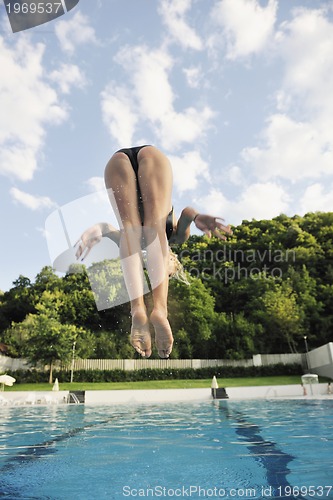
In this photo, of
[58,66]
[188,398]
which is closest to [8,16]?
[58,66]

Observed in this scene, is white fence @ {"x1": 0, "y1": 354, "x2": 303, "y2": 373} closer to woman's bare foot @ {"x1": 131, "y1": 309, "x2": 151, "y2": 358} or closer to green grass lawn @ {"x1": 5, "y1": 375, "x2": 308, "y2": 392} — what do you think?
green grass lawn @ {"x1": 5, "y1": 375, "x2": 308, "y2": 392}

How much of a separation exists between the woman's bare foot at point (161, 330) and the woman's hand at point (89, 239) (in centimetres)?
60

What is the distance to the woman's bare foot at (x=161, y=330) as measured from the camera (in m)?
1.75

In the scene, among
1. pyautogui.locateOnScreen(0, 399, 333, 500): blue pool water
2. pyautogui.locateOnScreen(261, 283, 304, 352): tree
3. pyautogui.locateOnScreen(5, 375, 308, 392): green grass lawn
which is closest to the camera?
pyautogui.locateOnScreen(0, 399, 333, 500): blue pool water

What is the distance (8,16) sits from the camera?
105 inches

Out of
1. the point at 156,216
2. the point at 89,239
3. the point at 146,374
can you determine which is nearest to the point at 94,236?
the point at 89,239

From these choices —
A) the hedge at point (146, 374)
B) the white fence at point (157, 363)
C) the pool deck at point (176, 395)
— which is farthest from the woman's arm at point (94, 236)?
the white fence at point (157, 363)

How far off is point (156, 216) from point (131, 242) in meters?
0.18

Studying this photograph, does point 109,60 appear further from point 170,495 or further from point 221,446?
point 221,446

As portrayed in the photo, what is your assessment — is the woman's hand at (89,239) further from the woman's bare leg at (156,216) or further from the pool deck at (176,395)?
the pool deck at (176,395)

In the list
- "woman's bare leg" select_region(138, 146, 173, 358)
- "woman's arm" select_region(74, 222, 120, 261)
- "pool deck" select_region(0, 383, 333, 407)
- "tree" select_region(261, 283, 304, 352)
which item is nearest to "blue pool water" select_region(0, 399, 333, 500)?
"woman's bare leg" select_region(138, 146, 173, 358)

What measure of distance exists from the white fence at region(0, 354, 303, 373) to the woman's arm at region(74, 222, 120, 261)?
24.7 meters

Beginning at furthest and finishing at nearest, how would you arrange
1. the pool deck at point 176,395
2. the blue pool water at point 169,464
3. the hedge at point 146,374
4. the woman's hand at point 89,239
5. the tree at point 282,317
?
1. the tree at point 282,317
2. the hedge at point 146,374
3. the pool deck at point 176,395
4. the blue pool water at point 169,464
5. the woman's hand at point 89,239

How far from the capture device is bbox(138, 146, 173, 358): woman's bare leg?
168 centimetres
